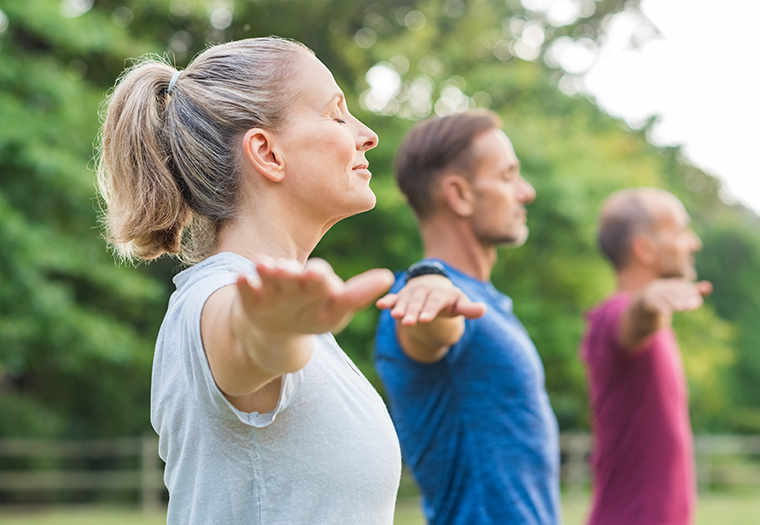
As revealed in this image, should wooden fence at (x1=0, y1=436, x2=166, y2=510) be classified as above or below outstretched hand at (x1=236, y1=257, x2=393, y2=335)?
below

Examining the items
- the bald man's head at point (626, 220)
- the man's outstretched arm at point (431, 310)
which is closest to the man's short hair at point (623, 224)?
the bald man's head at point (626, 220)

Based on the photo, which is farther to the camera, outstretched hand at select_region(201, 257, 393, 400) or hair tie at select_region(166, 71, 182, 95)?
hair tie at select_region(166, 71, 182, 95)

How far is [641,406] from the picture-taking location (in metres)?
3.81

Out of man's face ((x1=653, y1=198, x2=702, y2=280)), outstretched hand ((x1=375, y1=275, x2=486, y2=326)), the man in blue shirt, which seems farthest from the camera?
man's face ((x1=653, y1=198, x2=702, y2=280))

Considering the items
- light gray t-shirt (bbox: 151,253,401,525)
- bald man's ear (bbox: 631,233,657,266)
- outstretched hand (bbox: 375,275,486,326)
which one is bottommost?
bald man's ear (bbox: 631,233,657,266)

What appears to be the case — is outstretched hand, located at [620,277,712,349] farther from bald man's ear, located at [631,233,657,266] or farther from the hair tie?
the hair tie

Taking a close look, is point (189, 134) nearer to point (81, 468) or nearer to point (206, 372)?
point (206, 372)

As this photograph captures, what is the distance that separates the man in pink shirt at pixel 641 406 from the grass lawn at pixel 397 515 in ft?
24.1

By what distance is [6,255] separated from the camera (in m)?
8.46

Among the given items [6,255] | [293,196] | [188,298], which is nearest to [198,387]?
[188,298]

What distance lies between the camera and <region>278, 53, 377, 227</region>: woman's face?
1.58 meters

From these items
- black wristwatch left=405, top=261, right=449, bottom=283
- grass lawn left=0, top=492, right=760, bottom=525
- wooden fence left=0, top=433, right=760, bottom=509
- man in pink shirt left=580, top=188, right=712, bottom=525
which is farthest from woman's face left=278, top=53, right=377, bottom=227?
wooden fence left=0, top=433, right=760, bottom=509

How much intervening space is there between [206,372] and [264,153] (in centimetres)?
50

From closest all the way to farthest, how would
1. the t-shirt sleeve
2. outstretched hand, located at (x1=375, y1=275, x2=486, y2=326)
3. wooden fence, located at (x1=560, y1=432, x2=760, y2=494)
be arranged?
the t-shirt sleeve < outstretched hand, located at (x1=375, y1=275, x2=486, y2=326) < wooden fence, located at (x1=560, y1=432, x2=760, y2=494)
